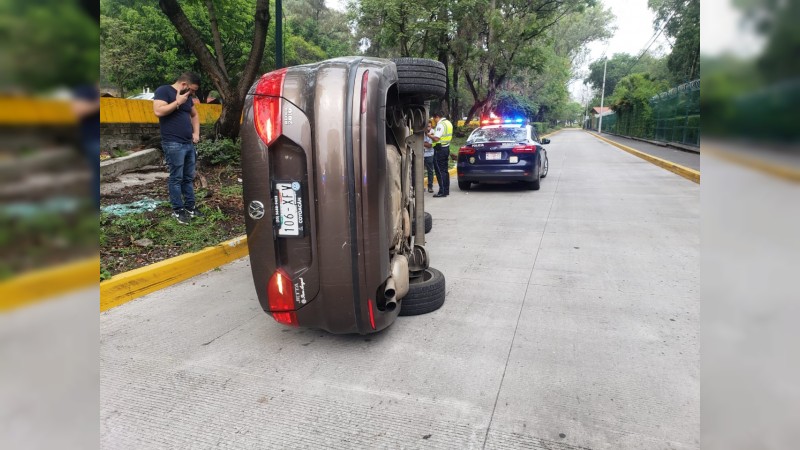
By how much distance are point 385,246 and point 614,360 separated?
166 centimetres

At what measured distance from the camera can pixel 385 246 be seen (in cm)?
287

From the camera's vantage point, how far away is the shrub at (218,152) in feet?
28.1

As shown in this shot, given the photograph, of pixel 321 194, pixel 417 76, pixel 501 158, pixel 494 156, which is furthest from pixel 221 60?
pixel 321 194

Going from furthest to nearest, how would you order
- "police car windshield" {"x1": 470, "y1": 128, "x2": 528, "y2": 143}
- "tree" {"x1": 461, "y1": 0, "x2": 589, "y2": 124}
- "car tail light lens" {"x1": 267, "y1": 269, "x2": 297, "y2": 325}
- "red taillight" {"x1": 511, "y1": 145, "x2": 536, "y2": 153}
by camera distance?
1. "tree" {"x1": 461, "y1": 0, "x2": 589, "y2": 124}
2. "police car windshield" {"x1": 470, "y1": 128, "x2": 528, "y2": 143}
3. "red taillight" {"x1": 511, "y1": 145, "x2": 536, "y2": 153}
4. "car tail light lens" {"x1": 267, "y1": 269, "x2": 297, "y2": 325}

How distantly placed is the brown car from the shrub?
20.8 ft

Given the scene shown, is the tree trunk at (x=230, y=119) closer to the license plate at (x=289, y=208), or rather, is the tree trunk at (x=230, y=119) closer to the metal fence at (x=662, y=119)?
Result: the license plate at (x=289, y=208)

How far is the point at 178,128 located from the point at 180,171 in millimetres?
498

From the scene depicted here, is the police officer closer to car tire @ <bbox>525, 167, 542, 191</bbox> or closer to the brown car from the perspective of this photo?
car tire @ <bbox>525, 167, 542, 191</bbox>

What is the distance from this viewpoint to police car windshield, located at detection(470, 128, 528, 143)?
384 inches

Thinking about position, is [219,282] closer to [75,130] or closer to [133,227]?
[133,227]

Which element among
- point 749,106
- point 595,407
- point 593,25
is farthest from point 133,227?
point 593,25

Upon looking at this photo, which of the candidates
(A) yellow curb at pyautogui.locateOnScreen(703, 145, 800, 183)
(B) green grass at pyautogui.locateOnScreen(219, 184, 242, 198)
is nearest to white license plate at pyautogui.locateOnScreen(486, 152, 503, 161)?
(B) green grass at pyautogui.locateOnScreen(219, 184, 242, 198)

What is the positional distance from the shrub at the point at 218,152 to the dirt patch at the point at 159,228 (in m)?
1.27

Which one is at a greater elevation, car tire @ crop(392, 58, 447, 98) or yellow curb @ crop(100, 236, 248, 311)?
car tire @ crop(392, 58, 447, 98)
